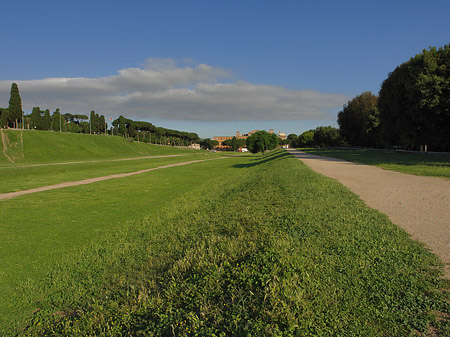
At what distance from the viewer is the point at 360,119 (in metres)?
62.2

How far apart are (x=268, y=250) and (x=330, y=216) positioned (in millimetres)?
2850

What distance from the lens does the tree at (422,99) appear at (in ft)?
84.9

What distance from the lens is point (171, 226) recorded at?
8.82m

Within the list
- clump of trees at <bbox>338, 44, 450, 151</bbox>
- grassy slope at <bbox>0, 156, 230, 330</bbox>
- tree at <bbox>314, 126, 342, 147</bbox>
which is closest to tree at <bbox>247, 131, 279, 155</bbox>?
clump of trees at <bbox>338, 44, 450, 151</bbox>

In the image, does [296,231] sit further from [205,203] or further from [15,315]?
[205,203]

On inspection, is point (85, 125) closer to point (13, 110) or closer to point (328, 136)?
point (13, 110)

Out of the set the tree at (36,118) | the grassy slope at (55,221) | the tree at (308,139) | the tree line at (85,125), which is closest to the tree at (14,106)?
the tree line at (85,125)

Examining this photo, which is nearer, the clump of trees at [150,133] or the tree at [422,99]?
the tree at [422,99]

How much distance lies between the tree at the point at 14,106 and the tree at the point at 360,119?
256 ft

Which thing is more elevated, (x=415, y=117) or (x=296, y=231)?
(x=415, y=117)

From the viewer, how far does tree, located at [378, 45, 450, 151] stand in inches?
1019

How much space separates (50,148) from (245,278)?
218 ft

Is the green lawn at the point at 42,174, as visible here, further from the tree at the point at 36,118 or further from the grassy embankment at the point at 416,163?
the tree at the point at 36,118

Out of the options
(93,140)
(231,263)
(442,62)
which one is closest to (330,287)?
(231,263)
